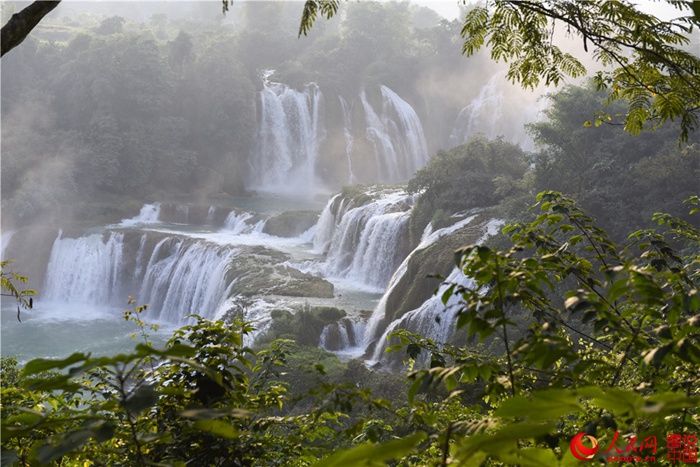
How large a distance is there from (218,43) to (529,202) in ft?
86.6

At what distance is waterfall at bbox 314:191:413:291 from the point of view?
1744cm

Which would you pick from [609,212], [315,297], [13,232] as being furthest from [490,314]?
[13,232]

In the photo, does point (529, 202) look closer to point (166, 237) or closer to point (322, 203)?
point (166, 237)

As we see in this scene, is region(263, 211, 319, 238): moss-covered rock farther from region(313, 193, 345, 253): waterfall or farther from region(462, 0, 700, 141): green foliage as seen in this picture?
region(462, 0, 700, 141): green foliage

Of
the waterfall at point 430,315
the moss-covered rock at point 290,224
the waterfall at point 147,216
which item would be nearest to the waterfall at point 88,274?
the waterfall at point 147,216

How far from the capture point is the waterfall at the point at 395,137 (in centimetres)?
3462

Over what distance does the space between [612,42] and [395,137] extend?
107ft

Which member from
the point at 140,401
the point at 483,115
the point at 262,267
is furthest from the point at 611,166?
the point at 483,115

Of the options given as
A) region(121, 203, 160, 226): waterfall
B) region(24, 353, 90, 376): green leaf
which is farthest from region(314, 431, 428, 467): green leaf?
region(121, 203, 160, 226): waterfall

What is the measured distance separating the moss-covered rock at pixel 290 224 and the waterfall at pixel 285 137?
9.99 metres

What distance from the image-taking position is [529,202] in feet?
45.6

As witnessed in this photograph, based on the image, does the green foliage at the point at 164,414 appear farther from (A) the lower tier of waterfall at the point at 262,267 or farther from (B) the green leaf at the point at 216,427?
(A) the lower tier of waterfall at the point at 262,267

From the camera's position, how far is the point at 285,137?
3428 cm

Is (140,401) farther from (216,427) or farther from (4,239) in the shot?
(4,239)
